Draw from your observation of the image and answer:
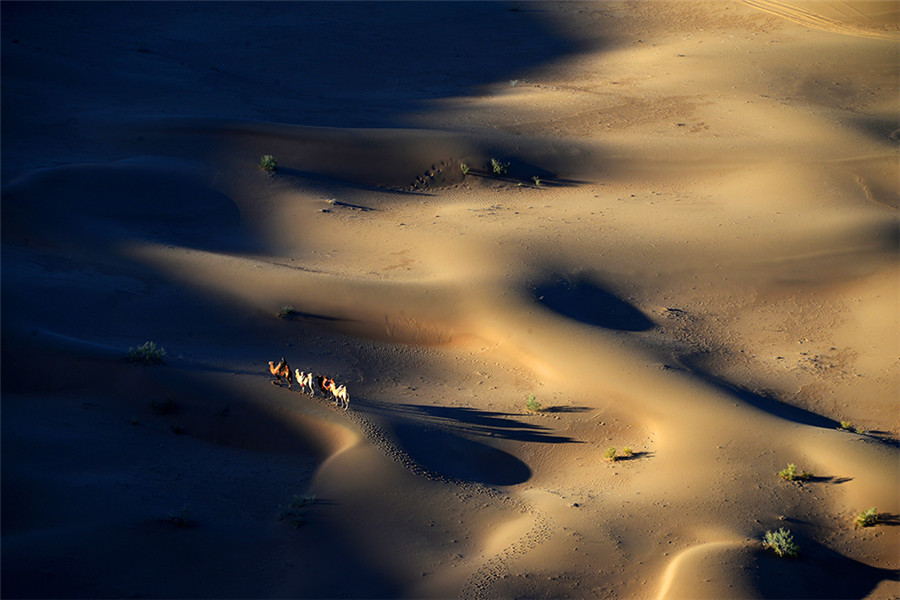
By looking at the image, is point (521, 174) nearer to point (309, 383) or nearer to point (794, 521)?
point (309, 383)

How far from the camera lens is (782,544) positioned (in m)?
8.19

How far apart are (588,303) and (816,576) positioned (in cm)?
666

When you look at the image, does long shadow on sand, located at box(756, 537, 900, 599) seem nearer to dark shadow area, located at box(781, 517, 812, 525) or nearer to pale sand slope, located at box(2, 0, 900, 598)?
pale sand slope, located at box(2, 0, 900, 598)

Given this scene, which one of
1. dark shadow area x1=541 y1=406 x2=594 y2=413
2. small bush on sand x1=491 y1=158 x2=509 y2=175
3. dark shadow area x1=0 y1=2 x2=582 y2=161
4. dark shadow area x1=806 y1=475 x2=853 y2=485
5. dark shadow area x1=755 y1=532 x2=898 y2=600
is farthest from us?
dark shadow area x1=0 y1=2 x2=582 y2=161

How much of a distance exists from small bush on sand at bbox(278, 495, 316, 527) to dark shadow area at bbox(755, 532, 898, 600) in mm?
4938

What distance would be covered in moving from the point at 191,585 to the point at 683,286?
10647mm

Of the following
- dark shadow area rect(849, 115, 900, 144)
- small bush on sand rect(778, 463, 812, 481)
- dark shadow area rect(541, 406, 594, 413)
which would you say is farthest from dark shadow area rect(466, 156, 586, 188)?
small bush on sand rect(778, 463, 812, 481)

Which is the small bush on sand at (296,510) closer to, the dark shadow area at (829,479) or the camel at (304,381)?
the camel at (304,381)

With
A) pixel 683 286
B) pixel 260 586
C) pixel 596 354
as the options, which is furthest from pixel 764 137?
pixel 260 586

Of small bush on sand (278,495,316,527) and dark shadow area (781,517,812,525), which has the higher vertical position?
small bush on sand (278,495,316,527)

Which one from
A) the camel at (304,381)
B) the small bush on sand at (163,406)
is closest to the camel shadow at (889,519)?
the camel at (304,381)

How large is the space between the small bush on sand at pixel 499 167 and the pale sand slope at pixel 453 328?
33cm

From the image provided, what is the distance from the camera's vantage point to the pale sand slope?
8117 millimetres

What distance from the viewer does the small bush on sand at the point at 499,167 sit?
63.4 ft
